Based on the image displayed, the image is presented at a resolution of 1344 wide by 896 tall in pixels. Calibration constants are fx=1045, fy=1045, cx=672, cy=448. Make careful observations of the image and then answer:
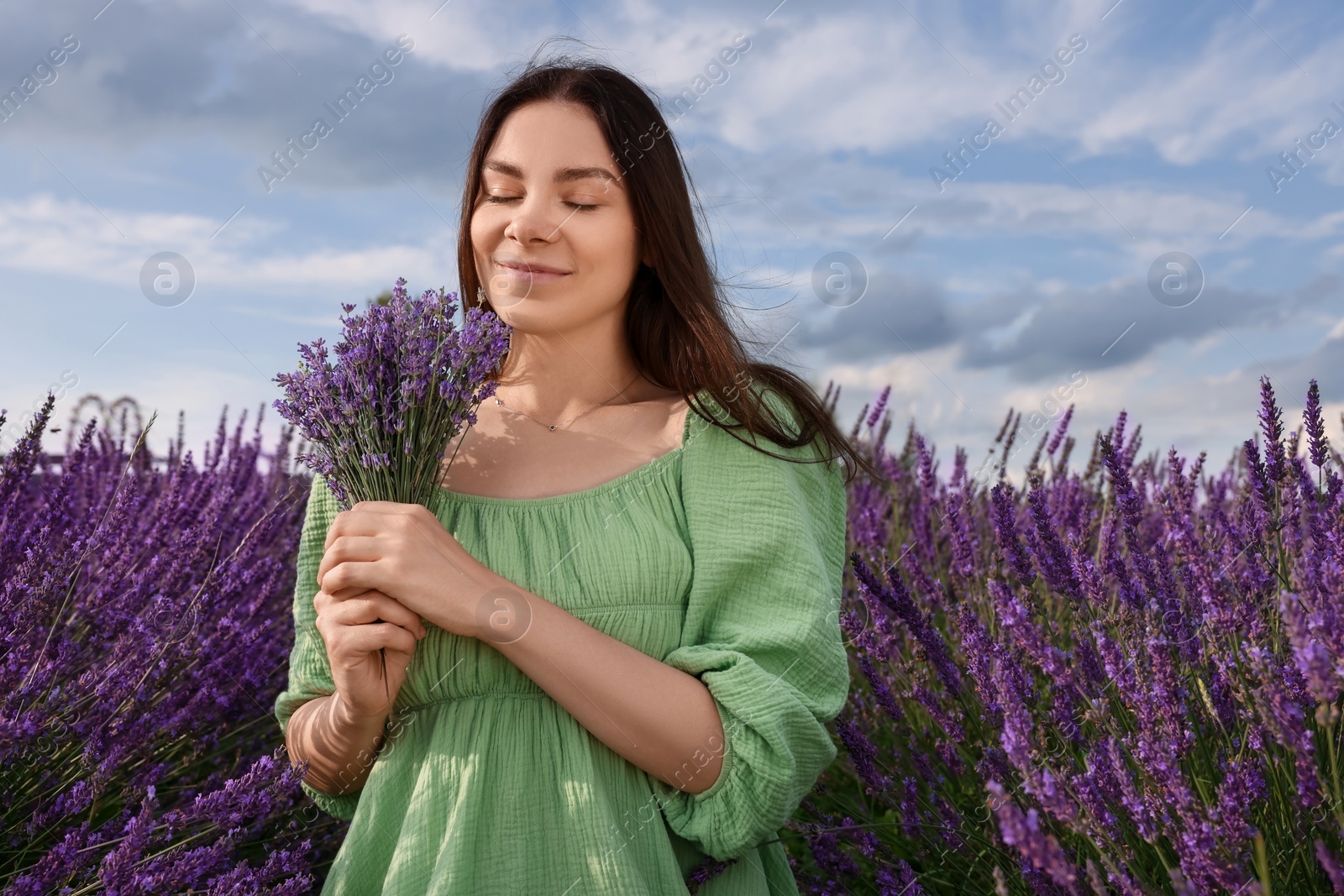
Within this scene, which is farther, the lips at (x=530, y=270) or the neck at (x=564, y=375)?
the neck at (x=564, y=375)

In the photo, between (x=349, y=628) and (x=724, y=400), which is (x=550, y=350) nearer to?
(x=724, y=400)

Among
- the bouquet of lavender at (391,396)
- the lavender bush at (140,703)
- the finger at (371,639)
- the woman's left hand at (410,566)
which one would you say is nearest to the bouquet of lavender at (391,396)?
the bouquet of lavender at (391,396)

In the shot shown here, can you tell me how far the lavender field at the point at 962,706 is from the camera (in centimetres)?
128

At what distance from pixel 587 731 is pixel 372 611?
353 mm

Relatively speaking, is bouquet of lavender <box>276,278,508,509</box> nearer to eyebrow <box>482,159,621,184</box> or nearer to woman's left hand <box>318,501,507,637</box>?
woman's left hand <box>318,501,507,637</box>

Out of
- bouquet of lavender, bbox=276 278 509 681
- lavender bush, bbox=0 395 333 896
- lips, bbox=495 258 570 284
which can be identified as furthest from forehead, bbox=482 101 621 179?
lavender bush, bbox=0 395 333 896

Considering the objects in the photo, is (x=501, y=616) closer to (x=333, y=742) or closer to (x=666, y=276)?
(x=333, y=742)

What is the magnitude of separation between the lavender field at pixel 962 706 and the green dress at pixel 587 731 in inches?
9.5

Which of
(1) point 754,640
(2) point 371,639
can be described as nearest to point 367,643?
(2) point 371,639

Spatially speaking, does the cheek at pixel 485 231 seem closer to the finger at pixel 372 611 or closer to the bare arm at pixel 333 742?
the finger at pixel 372 611

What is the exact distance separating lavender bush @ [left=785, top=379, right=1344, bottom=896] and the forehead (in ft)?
2.87

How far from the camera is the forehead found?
Answer: 1.69 m

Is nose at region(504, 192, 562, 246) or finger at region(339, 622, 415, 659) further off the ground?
nose at region(504, 192, 562, 246)

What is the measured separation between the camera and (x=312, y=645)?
1.69 m
